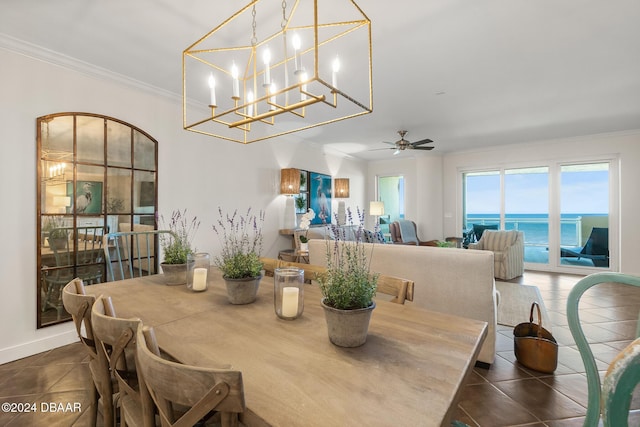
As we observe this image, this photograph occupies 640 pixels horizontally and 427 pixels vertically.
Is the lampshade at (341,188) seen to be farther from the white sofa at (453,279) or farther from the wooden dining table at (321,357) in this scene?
the wooden dining table at (321,357)

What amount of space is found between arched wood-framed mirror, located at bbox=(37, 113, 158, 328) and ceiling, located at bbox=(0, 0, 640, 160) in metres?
0.64

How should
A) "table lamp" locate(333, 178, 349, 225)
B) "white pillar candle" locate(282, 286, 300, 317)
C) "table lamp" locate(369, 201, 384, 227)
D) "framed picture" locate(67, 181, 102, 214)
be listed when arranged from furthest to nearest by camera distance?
1. "table lamp" locate(369, 201, 384, 227)
2. "table lamp" locate(333, 178, 349, 225)
3. "framed picture" locate(67, 181, 102, 214)
4. "white pillar candle" locate(282, 286, 300, 317)

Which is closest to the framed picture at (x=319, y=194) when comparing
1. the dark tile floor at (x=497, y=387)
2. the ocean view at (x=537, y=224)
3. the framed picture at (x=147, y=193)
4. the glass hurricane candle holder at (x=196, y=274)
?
the framed picture at (x=147, y=193)

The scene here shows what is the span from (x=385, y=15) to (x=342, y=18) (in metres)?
0.31

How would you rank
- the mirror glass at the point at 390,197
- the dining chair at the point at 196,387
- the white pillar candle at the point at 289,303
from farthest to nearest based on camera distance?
1. the mirror glass at the point at 390,197
2. the white pillar candle at the point at 289,303
3. the dining chair at the point at 196,387

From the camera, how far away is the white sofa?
2.07 meters

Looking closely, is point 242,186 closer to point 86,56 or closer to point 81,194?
point 81,194

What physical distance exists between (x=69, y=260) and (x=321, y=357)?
294cm

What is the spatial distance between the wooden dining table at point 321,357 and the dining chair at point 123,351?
0.13m

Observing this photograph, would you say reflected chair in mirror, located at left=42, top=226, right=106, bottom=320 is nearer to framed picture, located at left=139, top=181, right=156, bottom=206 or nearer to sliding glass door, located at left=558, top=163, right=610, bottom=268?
framed picture, located at left=139, top=181, right=156, bottom=206

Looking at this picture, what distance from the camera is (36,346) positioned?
2453 mm

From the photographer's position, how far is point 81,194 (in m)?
2.73

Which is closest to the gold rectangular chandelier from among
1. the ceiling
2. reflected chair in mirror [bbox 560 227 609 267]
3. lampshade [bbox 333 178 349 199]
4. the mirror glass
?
the ceiling

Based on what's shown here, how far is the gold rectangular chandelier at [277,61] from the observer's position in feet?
4.84
